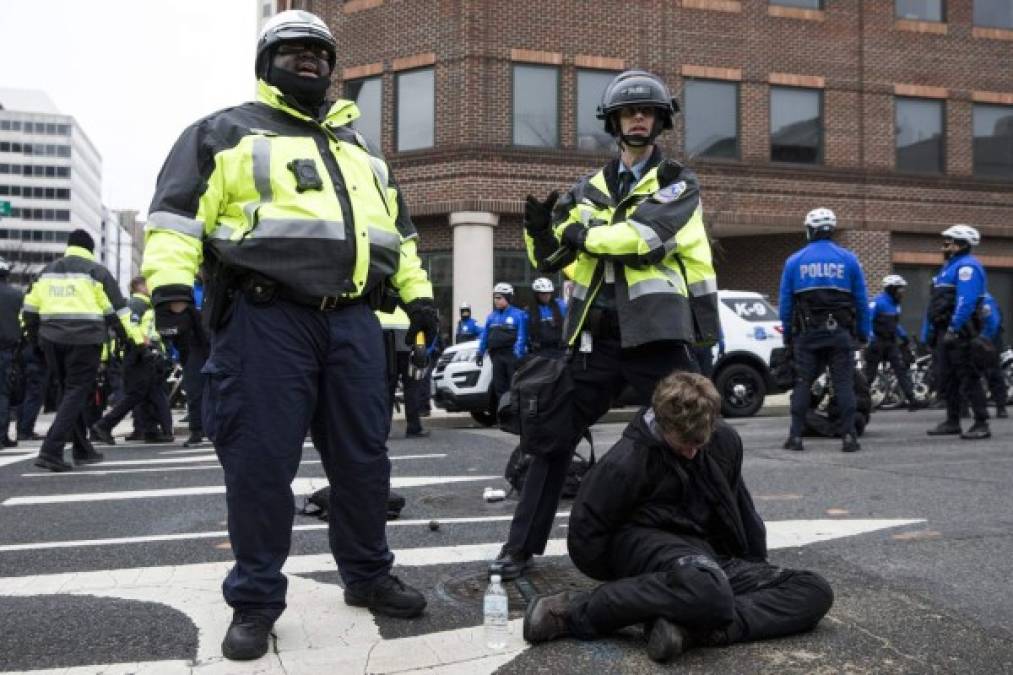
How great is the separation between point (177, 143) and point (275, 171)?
0.36m

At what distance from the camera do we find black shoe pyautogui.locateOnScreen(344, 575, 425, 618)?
366cm

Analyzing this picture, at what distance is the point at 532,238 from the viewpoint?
14.1 ft

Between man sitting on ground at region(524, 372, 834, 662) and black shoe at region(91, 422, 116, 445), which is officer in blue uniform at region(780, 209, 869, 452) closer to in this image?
man sitting on ground at region(524, 372, 834, 662)

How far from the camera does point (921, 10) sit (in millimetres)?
23250

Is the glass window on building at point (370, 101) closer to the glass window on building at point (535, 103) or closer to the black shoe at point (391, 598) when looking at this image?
the glass window on building at point (535, 103)

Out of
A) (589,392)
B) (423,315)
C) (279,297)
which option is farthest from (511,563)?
(279,297)

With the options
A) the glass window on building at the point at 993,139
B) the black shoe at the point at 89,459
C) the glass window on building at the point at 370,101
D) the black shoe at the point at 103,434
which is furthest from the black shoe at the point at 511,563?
the glass window on building at the point at 993,139

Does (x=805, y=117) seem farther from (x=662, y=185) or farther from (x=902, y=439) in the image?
(x=662, y=185)

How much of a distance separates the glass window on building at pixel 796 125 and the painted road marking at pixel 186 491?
1677 centimetres

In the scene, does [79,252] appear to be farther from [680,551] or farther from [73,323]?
[680,551]

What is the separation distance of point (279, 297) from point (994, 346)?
8.69 meters

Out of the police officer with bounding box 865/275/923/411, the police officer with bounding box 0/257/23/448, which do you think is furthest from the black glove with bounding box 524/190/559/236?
the police officer with bounding box 865/275/923/411

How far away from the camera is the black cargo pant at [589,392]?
4.04 meters

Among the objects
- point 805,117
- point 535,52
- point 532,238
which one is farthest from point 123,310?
point 805,117
